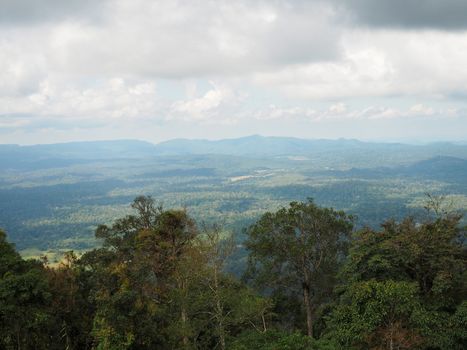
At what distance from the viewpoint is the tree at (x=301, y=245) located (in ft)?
102

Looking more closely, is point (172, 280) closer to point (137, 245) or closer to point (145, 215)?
point (137, 245)

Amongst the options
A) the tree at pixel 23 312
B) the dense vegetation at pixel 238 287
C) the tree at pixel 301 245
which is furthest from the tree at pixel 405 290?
the tree at pixel 23 312

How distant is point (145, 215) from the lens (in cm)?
3228

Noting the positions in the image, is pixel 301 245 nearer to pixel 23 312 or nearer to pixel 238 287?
pixel 238 287

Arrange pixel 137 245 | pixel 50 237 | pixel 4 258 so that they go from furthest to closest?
pixel 50 237 → pixel 137 245 → pixel 4 258

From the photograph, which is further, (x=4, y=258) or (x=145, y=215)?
(x=145, y=215)

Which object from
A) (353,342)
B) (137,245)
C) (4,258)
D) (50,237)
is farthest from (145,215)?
(50,237)

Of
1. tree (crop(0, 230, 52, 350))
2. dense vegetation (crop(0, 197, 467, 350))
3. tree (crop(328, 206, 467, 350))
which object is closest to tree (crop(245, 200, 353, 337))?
dense vegetation (crop(0, 197, 467, 350))

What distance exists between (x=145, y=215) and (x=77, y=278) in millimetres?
7705

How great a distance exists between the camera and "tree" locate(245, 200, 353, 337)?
31.2 metres

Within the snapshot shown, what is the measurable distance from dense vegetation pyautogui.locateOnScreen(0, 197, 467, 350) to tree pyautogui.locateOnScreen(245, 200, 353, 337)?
0.09 m

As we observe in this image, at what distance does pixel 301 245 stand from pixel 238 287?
6139mm

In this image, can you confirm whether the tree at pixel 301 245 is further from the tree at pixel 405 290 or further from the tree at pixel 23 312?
the tree at pixel 23 312

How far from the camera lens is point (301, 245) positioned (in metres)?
30.7
